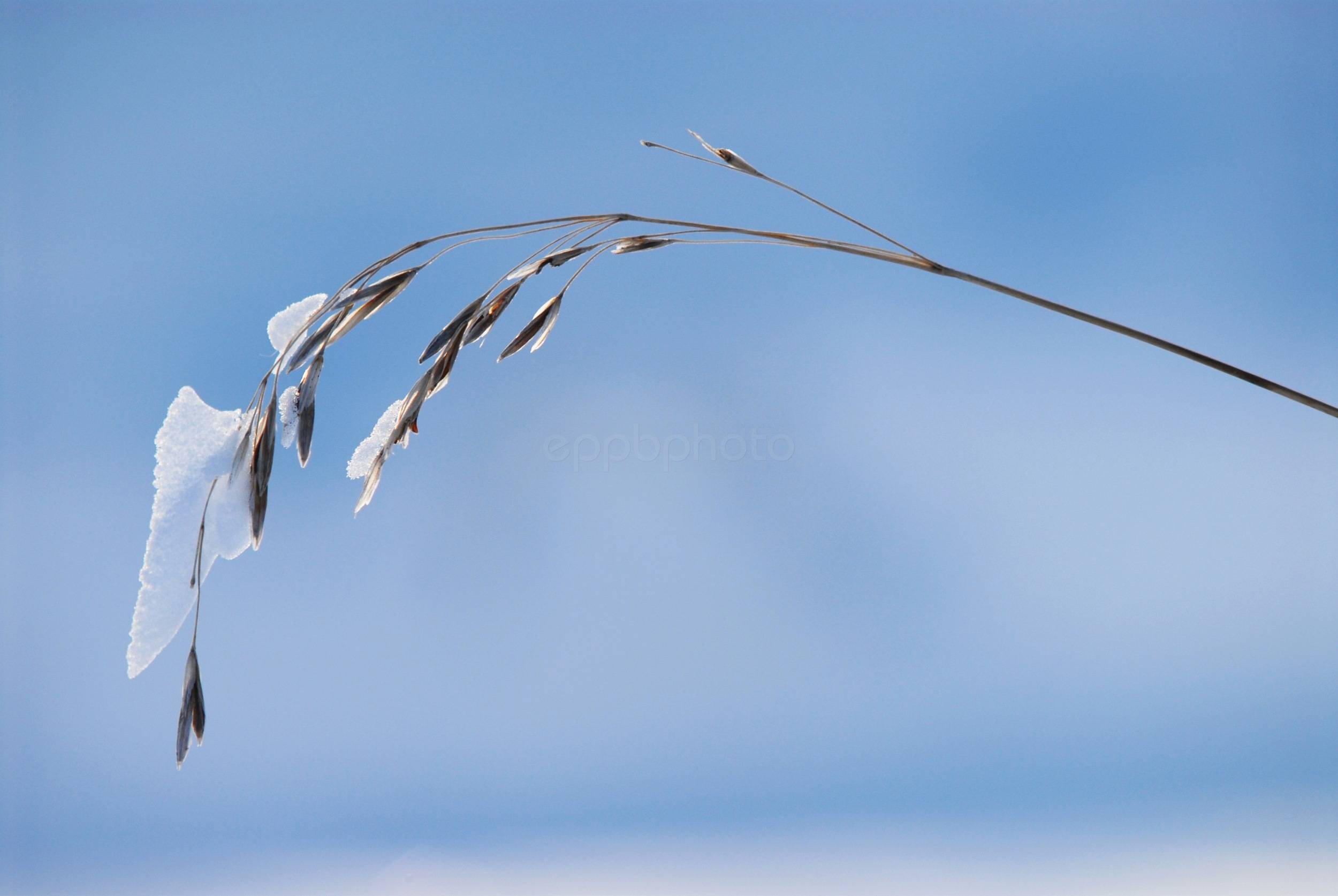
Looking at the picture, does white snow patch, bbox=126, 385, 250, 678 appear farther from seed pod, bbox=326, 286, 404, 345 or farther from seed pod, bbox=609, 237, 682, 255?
seed pod, bbox=609, 237, 682, 255

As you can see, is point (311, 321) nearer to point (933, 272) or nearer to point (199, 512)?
point (199, 512)

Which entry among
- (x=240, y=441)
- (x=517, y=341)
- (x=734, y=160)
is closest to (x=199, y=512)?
(x=240, y=441)

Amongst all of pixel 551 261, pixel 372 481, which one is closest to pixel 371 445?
pixel 372 481

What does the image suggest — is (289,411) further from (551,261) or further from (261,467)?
(551,261)

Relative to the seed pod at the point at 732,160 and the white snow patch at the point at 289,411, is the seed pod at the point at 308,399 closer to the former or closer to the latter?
the white snow patch at the point at 289,411

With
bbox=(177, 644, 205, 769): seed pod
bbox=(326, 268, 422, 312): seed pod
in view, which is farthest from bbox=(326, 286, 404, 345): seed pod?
bbox=(177, 644, 205, 769): seed pod

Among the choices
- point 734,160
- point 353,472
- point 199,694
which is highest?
point 734,160

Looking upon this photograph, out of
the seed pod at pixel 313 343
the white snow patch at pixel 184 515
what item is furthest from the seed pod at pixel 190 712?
the seed pod at pixel 313 343
